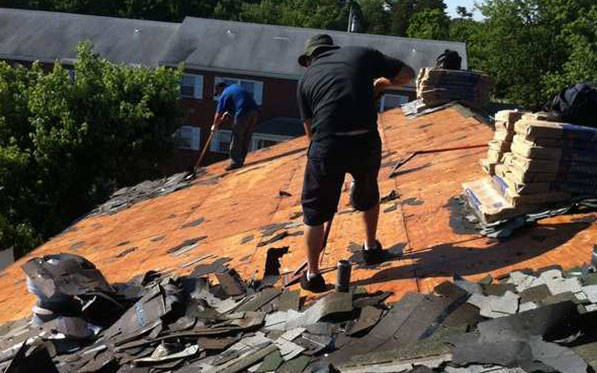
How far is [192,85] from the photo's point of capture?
2919 cm

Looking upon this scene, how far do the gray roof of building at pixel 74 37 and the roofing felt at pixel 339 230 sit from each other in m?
22.0

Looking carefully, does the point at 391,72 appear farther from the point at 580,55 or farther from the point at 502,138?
the point at 580,55

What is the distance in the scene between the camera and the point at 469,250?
13.8 ft

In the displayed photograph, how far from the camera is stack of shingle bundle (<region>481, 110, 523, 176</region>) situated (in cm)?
470

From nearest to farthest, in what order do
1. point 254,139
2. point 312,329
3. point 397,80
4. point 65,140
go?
point 312,329
point 397,80
point 65,140
point 254,139

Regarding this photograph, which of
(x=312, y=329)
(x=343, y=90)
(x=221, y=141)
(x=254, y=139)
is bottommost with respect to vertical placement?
(x=221, y=141)

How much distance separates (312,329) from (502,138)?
2.44 meters

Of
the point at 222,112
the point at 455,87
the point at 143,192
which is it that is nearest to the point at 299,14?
the point at 222,112

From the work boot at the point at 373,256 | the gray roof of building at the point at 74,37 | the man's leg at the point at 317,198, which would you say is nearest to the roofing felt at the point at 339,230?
the work boot at the point at 373,256

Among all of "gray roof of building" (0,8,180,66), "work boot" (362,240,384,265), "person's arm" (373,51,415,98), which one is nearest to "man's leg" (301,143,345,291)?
"work boot" (362,240,384,265)

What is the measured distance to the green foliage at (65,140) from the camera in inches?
566

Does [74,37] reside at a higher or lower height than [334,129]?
higher

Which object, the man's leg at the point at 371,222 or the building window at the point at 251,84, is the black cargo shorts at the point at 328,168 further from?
the building window at the point at 251,84

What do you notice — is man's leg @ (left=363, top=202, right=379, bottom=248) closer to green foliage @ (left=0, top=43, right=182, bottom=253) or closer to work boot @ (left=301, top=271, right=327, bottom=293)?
work boot @ (left=301, top=271, right=327, bottom=293)
